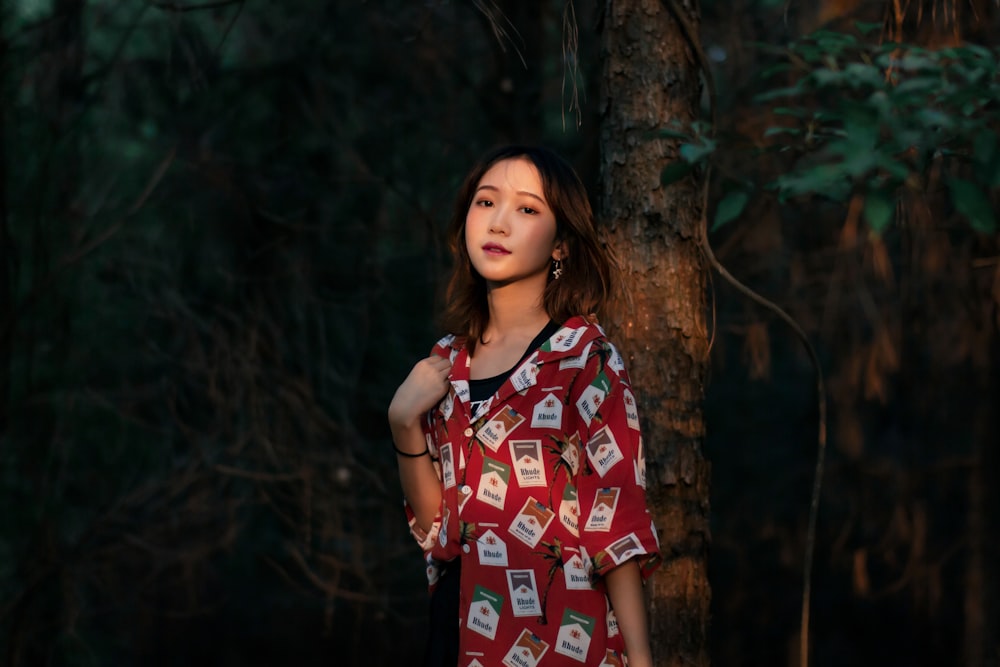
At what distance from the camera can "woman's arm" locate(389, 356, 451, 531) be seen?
2.08m

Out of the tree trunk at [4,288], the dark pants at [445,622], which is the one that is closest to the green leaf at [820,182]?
the dark pants at [445,622]

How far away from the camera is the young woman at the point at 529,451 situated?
6.18 feet

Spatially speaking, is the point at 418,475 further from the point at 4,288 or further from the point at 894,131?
the point at 4,288

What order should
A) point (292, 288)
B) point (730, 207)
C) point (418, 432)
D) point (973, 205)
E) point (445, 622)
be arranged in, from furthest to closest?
point (292, 288) < point (418, 432) < point (445, 622) < point (730, 207) < point (973, 205)

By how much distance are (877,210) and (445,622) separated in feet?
3.35

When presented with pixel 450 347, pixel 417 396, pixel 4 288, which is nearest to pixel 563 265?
pixel 450 347

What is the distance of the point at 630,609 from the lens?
1872mm

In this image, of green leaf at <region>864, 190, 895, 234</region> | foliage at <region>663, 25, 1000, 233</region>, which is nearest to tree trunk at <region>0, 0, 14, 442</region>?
foliage at <region>663, 25, 1000, 233</region>

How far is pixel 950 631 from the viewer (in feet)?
25.6

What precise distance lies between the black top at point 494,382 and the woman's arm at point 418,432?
59 millimetres

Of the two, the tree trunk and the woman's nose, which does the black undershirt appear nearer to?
the woman's nose

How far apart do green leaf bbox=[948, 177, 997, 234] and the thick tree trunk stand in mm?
1141

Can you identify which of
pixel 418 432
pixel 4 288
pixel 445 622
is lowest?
pixel 445 622

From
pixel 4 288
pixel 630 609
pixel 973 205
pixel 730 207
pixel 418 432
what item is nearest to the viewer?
pixel 973 205
